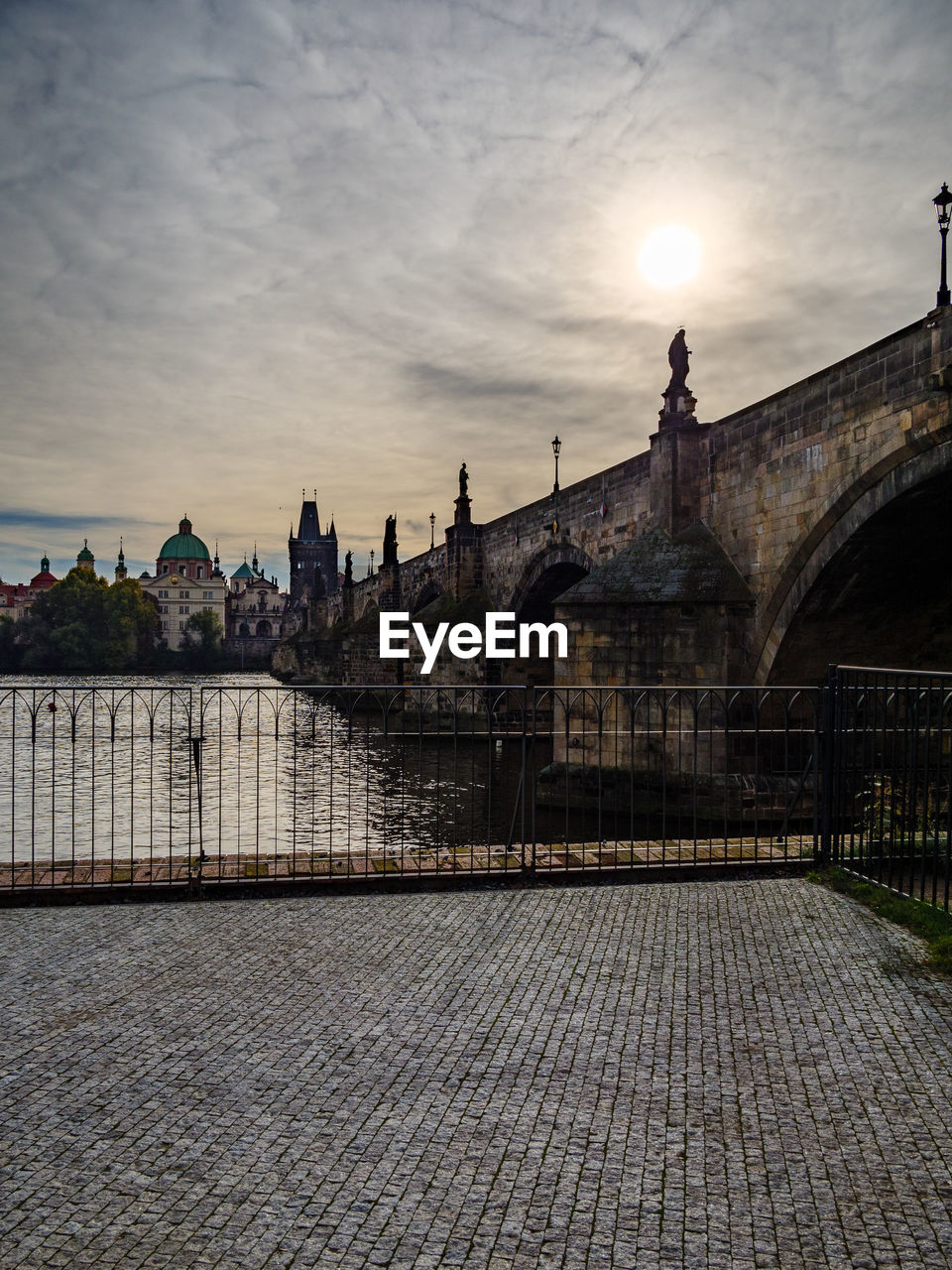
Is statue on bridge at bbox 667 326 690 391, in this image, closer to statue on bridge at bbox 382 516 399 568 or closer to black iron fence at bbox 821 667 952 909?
black iron fence at bbox 821 667 952 909

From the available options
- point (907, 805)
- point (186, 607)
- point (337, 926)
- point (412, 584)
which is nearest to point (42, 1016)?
point (337, 926)

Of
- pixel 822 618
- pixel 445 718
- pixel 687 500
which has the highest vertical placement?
pixel 687 500

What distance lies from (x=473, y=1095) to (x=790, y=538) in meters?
11.8

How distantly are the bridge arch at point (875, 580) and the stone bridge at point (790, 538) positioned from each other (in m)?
0.03

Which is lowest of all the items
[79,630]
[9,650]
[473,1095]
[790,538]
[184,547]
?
[473,1095]

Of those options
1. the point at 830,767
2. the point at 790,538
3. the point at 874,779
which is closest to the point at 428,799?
Answer: the point at 790,538

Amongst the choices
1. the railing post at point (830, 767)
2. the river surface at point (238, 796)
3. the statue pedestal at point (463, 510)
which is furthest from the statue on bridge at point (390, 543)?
the railing post at point (830, 767)

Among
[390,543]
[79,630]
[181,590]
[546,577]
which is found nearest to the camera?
[546,577]

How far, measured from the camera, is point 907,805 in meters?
5.87

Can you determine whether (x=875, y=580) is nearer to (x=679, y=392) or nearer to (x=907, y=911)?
(x=679, y=392)

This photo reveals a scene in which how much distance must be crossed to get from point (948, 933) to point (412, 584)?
39.8m

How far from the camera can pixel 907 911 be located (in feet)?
16.5

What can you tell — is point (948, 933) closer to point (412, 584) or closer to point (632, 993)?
point (632, 993)

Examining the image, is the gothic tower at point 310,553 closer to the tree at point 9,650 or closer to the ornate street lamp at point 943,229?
the tree at point 9,650
